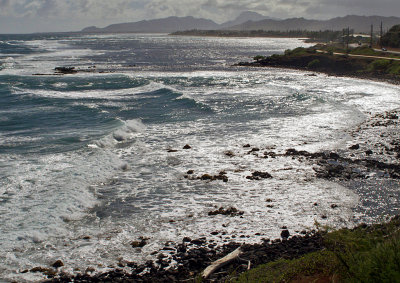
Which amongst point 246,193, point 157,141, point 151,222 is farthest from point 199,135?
point 151,222

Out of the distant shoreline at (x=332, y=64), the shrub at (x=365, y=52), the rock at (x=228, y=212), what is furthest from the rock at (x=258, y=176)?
the shrub at (x=365, y=52)

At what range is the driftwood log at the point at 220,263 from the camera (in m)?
8.85

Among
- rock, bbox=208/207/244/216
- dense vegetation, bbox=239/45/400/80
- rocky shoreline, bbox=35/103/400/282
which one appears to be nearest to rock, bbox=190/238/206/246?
rocky shoreline, bbox=35/103/400/282

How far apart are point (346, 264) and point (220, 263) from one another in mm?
3568

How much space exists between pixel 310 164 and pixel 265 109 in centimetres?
1387

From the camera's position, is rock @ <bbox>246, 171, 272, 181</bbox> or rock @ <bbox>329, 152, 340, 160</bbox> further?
rock @ <bbox>329, 152, 340, 160</bbox>

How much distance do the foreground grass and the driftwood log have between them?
2.91 feet

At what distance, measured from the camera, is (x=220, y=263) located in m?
9.19

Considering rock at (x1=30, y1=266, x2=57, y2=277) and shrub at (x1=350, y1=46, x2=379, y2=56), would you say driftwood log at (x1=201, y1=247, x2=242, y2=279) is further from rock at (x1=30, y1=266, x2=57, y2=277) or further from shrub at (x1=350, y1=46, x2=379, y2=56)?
shrub at (x1=350, y1=46, x2=379, y2=56)

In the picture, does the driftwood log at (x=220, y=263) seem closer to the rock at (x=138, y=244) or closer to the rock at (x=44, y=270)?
the rock at (x=138, y=244)

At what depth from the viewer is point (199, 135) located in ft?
74.6

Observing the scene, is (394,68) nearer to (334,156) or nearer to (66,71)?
(334,156)

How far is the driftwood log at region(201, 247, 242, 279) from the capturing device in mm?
8852

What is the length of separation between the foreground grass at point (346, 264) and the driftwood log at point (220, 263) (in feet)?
2.91
